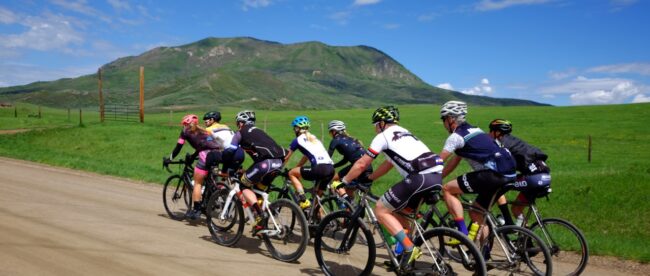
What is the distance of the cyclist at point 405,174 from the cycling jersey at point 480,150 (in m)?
0.67

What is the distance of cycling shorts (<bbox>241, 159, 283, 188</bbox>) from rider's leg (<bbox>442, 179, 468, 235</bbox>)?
283cm

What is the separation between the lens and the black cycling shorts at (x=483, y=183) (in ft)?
21.5

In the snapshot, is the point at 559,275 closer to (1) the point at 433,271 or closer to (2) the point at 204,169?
(1) the point at 433,271

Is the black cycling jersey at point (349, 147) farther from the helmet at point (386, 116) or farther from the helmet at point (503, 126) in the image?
the helmet at point (386, 116)

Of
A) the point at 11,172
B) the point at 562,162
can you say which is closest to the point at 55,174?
the point at 11,172

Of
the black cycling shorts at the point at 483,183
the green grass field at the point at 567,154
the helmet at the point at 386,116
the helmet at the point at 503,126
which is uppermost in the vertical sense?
the helmet at the point at 386,116

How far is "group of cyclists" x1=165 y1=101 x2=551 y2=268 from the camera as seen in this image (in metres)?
6.00

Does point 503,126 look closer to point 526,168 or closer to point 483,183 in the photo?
point 526,168

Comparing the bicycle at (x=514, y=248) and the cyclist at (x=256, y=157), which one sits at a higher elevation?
the cyclist at (x=256, y=157)

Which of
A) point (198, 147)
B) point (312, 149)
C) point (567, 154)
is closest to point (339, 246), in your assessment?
point (312, 149)

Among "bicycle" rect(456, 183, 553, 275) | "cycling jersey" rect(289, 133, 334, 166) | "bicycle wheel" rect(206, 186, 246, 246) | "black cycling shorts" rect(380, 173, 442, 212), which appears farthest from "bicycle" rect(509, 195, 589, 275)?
"bicycle wheel" rect(206, 186, 246, 246)

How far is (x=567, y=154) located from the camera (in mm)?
35594

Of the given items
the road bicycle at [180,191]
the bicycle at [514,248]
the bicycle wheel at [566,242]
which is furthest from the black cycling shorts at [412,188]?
the road bicycle at [180,191]

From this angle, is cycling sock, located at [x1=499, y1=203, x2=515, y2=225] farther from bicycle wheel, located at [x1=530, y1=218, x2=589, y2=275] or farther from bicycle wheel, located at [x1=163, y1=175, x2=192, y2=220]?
bicycle wheel, located at [x1=163, y1=175, x2=192, y2=220]
